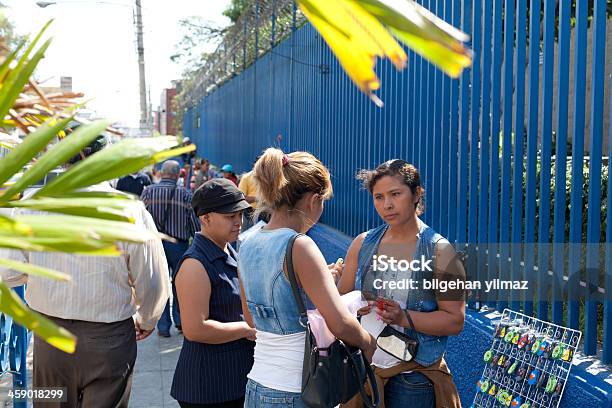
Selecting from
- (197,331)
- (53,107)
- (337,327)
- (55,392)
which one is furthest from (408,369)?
(53,107)

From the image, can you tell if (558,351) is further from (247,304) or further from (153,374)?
(153,374)

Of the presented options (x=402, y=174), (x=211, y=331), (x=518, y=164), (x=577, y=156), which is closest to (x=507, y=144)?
(x=518, y=164)

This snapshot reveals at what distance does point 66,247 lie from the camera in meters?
0.95

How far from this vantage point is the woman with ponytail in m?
2.78

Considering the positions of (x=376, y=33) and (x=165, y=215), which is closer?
(x=376, y=33)

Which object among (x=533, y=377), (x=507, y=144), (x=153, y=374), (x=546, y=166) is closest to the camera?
(x=533, y=377)

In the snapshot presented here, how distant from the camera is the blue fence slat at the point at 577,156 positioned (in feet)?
12.5

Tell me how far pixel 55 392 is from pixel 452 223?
288cm

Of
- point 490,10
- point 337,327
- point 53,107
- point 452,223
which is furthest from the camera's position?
point 452,223

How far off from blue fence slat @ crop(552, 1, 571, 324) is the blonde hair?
1542mm

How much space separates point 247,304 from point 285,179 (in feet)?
1.69

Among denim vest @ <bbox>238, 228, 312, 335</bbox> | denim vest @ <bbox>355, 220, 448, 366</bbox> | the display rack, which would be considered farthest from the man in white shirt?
the display rack

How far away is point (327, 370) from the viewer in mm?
2795

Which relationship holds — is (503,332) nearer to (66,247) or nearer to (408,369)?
(408,369)
